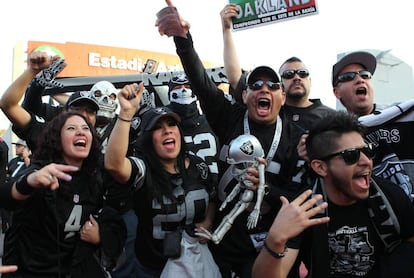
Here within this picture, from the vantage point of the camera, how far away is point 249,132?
3377 millimetres

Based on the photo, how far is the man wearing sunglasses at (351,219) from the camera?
2.70 m

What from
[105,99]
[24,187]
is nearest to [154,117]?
[24,187]

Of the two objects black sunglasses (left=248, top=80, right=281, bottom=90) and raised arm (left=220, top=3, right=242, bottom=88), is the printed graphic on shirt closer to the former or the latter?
black sunglasses (left=248, top=80, right=281, bottom=90)

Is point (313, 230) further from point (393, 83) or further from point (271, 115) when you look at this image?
point (393, 83)

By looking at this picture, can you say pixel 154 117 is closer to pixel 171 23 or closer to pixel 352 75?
pixel 171 23

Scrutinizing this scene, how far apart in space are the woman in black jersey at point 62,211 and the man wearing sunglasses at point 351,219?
127 centimetres

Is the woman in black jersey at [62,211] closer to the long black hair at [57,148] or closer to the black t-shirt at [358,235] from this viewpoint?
the long black hair at [57,148]

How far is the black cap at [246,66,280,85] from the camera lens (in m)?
3.43

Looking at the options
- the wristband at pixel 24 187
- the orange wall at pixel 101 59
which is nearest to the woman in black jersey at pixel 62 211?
the wristband at pixel 24 187

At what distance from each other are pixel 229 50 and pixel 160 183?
1.54 m

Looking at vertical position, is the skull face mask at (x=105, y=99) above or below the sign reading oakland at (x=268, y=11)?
below

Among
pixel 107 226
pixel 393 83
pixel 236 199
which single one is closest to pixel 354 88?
pixel 236 199

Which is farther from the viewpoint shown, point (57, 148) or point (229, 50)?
point (229, 50)

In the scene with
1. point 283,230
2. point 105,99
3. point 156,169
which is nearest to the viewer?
point 283,230
